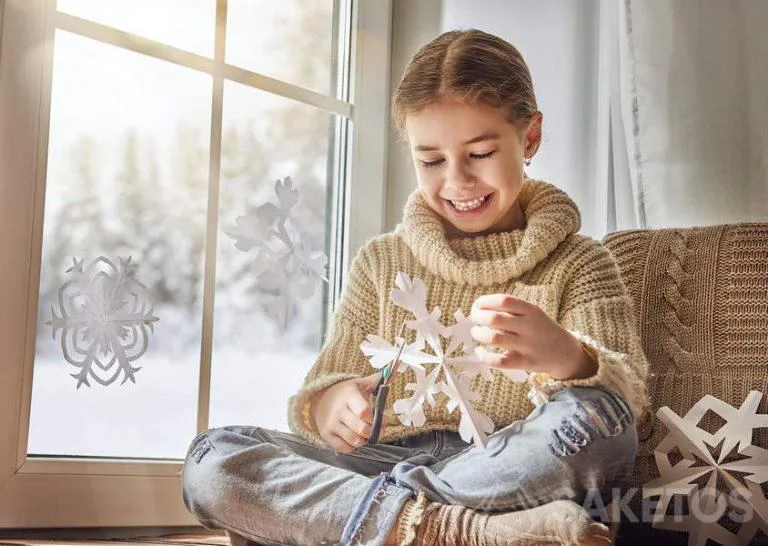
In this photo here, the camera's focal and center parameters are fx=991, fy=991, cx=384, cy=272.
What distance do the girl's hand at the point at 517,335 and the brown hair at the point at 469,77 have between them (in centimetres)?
35

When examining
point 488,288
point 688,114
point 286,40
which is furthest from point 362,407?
point 286,40

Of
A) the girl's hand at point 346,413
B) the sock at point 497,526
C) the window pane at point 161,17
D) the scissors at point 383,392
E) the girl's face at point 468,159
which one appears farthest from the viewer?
the window pane at point 161,17

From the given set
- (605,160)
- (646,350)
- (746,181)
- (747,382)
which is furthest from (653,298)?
(605,160)

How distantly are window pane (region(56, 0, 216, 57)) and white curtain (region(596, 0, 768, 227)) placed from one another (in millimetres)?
686

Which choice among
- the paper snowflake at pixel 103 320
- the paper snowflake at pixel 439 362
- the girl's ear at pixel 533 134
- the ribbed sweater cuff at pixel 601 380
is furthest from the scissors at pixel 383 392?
the paper snowflake at pixel 103 320

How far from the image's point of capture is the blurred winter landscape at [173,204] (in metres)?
1.45

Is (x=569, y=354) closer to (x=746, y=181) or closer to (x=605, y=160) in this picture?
(x=746, y=181)

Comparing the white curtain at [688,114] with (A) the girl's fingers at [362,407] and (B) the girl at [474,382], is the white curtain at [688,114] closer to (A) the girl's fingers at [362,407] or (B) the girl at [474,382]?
(B) the girl at [474,382]

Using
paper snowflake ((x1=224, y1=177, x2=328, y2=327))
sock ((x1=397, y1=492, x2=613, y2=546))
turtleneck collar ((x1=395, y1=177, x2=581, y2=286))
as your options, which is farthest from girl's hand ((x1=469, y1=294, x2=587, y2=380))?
paper snowflake ((x1=224, y1=177, x2=328, y2=327))

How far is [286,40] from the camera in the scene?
5.83 ft

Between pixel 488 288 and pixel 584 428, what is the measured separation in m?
0.33

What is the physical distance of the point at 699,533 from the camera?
44.9 inches

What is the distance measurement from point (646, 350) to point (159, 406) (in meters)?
0.75

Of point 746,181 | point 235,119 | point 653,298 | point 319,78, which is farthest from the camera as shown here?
point 319,78
